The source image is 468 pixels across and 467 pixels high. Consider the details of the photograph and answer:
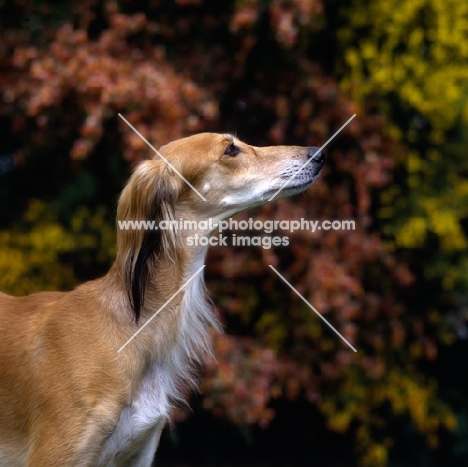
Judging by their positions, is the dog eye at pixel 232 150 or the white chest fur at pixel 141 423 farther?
the dog eye at pixel 232 150

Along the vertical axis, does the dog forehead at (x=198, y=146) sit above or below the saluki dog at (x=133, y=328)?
above

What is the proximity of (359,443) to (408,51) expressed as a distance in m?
2.86

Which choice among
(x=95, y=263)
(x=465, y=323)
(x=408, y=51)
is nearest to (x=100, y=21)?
(x=95, y=263)

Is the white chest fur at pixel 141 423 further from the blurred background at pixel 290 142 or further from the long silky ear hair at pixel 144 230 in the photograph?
the blurred background at pixel 290 142

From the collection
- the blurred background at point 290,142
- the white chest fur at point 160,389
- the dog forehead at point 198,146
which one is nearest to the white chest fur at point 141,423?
the white chest fur at point 160,389

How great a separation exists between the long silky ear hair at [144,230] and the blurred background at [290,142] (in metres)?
1.21

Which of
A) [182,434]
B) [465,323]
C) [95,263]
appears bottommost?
[182,434]

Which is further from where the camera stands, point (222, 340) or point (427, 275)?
point (427, 275)

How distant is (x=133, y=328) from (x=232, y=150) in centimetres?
100

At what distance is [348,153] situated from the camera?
5773mm

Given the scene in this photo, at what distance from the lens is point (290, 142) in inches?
230

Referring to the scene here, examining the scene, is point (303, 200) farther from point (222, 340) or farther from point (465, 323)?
point (465, 323)

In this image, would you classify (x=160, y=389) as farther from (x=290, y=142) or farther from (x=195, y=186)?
(x=290, y=142)

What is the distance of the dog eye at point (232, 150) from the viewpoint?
13.6 ft
